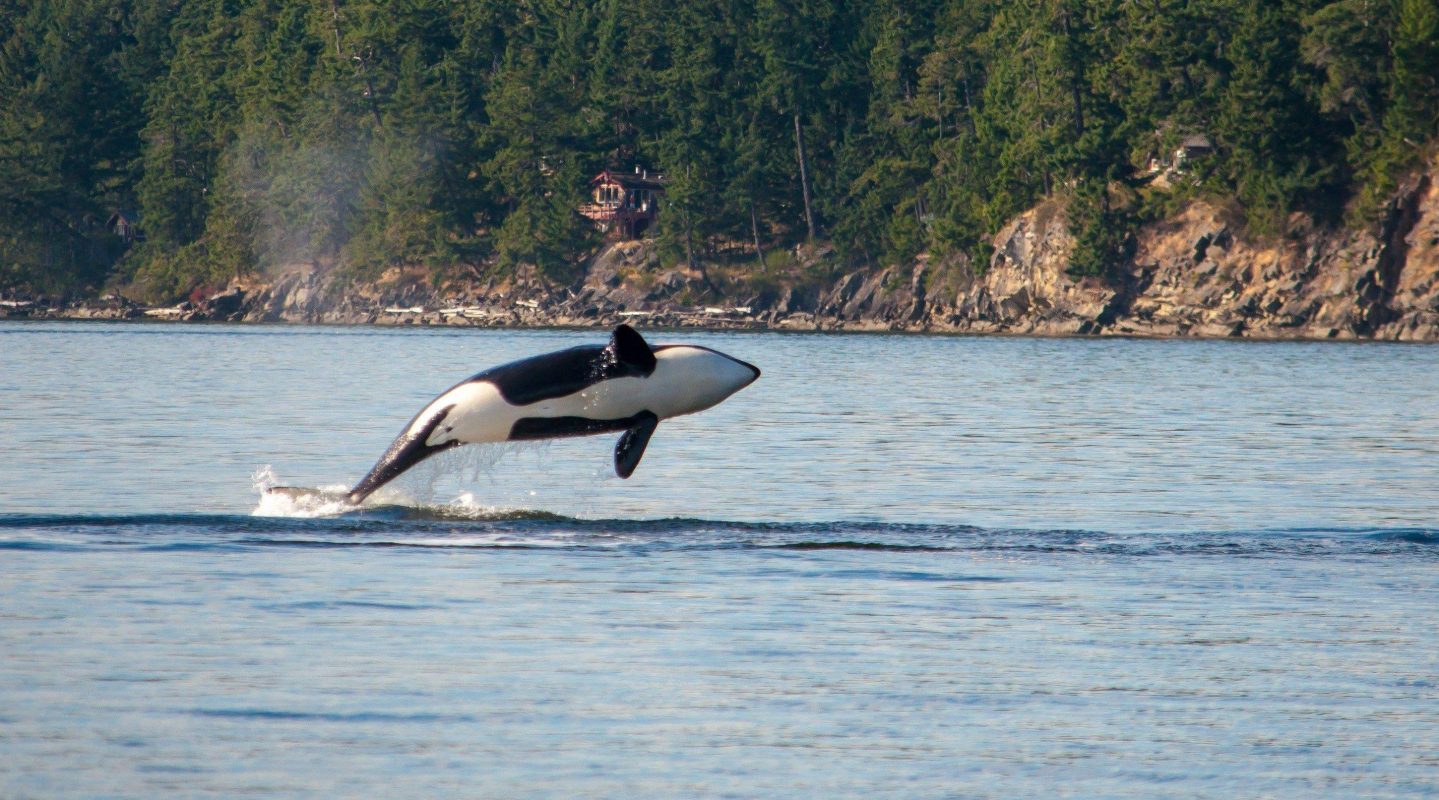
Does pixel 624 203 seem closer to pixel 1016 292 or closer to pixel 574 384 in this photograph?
pixel 1016 292

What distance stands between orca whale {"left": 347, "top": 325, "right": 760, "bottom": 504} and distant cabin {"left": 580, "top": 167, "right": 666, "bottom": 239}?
5643 inches

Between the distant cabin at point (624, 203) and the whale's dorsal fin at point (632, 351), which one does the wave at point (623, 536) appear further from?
the distant cabin at point (624, 203)

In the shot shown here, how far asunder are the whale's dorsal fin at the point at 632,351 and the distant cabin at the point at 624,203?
144174mm

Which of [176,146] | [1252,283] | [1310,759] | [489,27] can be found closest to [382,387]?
[1310,759]

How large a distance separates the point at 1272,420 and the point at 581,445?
18.2m

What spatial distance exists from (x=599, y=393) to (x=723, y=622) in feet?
10.7

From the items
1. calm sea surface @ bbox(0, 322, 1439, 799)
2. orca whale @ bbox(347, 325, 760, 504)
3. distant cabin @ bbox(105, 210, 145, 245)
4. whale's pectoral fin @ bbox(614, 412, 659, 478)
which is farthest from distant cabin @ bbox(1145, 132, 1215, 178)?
whale's pectoral fin @ bbox(614, 412, 659, 478)

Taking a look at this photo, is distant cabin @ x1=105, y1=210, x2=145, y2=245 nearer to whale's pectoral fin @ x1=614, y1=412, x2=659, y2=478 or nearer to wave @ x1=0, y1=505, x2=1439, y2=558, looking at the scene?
wave @ x1=0, y1=505, x2=1439, y2=558

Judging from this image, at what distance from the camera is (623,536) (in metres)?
24.2

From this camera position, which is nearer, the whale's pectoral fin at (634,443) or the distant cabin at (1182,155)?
the whale's pectoral fin at (634,443)

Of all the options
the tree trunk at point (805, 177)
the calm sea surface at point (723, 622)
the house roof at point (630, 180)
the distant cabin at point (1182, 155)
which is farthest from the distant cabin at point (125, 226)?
the calm sea surface at point (723, 622)

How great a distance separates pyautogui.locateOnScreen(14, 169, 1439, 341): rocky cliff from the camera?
11512 centimetres

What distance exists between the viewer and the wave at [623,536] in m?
23.2

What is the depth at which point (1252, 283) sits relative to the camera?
4732 inches
